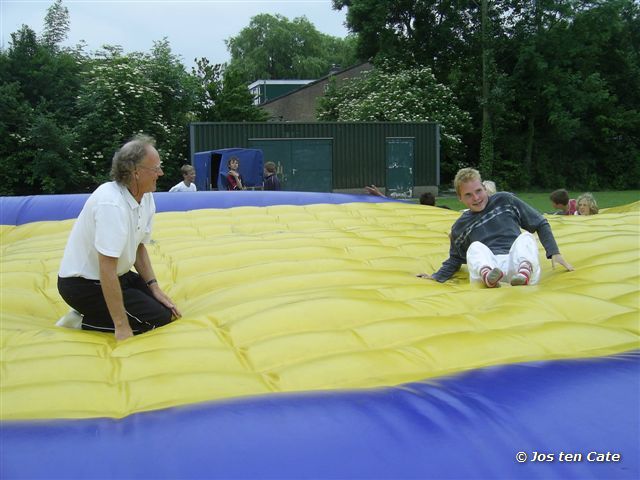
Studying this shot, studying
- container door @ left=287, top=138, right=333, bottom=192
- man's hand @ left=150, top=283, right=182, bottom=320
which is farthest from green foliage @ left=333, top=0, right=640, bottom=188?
man's hand @ left=150, top=283, right=182, bottom=320

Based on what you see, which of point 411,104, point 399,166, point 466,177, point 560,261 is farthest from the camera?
point 411,104

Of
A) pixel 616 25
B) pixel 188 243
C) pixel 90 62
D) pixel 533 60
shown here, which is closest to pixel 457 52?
pixel 533 60

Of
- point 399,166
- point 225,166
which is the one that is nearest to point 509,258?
point 225,166

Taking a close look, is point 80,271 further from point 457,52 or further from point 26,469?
point 457,52

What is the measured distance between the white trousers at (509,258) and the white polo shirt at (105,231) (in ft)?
5.45

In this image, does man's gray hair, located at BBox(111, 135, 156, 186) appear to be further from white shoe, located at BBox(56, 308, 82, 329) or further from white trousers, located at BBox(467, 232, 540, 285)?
white trousers, located at BBox(467, 232, 540, 285)

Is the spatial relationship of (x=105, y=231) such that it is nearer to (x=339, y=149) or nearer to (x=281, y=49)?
(x=339, y=149)

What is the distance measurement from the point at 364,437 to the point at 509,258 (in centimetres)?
196

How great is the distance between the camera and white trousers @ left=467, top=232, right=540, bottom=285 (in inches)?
121

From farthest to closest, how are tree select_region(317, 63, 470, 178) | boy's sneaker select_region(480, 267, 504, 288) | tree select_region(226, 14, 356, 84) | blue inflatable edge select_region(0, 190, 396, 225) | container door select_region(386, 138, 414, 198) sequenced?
tree select_region(226, 14, 356, 84), tree select_region(317, 63, 470, 178), container door select_region(386, 138, 414, 198), blue inflatable edge select_region(0, 190, 396, 225), boy's sneaker select_region(480, 267, 504, 288)

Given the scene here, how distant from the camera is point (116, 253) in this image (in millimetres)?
2316

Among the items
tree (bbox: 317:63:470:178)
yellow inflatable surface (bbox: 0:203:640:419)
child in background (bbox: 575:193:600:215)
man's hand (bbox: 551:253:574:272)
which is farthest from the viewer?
tree (bbox: 317:63:470:178)

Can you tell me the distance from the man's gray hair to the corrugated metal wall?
1340 cm

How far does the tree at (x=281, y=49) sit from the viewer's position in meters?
47.0
